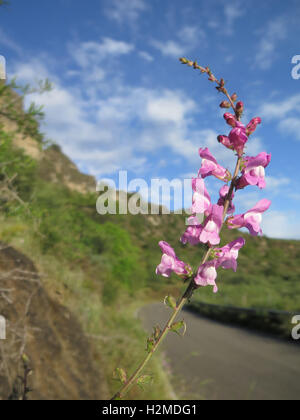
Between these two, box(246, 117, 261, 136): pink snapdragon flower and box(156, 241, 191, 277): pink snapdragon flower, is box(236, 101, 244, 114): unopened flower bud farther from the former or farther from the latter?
box(156, 241, 191, 277): pink snapdragon flower

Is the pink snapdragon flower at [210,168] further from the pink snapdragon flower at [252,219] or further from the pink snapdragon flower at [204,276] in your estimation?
the pink snapdragon flower at [204,276]

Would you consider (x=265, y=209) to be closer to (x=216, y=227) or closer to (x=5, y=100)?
(x=216, y=227)

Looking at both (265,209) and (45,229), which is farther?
(45,229)

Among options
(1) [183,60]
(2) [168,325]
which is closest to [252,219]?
(2) [168,325]

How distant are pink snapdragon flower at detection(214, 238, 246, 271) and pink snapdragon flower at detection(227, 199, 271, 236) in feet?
0.34

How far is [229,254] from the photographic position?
4.53ft

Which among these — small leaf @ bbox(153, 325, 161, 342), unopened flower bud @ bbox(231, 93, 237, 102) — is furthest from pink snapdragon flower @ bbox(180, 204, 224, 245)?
unopened flower bud @ bbox(231, 93, 237, 102)

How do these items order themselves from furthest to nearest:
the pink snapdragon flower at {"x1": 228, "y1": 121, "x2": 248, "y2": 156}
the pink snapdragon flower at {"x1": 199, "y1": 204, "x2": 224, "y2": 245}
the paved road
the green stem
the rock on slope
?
the paved road < the rock on slope < the pink snapdragon flower at {"x1": 228, "y1": 121, "x2": 248, "y2": 156} < the pink snapdragon flower at {"x1": 199, "y1": 204, "x2": 224, "y2": 245} < the green stem

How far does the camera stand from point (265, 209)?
1.52m

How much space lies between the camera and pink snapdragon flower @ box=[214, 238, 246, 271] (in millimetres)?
1365

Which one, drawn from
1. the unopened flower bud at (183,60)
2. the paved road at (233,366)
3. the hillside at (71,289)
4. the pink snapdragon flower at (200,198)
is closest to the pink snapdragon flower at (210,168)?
the pink snapdragon flower at (200,198)
